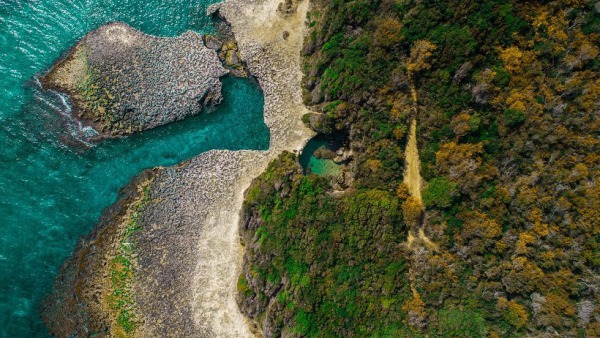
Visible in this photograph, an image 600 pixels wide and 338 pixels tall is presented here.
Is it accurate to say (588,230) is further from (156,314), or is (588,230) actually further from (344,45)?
(156,314)

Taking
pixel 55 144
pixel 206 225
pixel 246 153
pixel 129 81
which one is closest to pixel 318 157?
pixel 246 153

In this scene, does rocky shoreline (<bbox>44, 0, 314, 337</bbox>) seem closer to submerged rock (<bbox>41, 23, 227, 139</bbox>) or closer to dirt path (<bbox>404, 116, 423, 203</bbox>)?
submerged rock (<bbox>41, 23, 227, 139</bbox>)

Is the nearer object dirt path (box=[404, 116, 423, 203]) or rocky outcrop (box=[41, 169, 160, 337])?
dirt path (box=[404, 116, 423, 203])

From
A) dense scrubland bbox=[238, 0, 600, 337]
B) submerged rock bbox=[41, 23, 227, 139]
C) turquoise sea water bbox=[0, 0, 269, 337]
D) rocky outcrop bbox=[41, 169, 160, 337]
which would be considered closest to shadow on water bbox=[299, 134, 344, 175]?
dense scrubland bbox=[238, 0, 600, 337]

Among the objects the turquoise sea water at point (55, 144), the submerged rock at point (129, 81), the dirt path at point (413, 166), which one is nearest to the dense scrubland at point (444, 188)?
the dirt path at point (413, 166)

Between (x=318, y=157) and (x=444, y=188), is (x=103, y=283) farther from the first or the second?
(x=444, y=188)

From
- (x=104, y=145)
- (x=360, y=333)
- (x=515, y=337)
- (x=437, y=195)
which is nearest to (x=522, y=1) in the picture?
(x=437, y=195)
